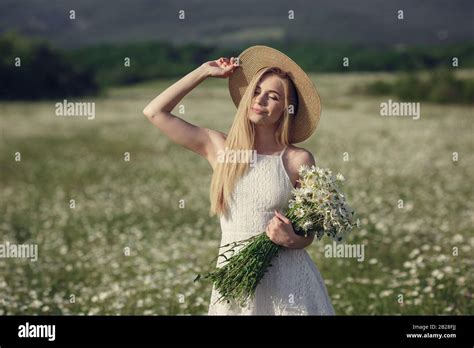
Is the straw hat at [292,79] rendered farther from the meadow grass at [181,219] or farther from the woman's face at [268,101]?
the meadow grass at [181,219]

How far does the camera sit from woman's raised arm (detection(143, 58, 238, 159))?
18.8 ft

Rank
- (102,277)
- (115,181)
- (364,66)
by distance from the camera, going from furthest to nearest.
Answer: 1. (364,66)
2. (115,181)
3. (102,277)

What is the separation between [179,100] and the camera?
5.80 metres

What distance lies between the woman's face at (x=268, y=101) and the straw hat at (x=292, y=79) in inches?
5.3

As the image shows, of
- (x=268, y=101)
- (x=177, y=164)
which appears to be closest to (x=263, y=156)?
(x=268, y=101)

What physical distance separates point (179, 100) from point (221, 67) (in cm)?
40

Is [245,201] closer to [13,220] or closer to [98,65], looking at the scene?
[13,220]

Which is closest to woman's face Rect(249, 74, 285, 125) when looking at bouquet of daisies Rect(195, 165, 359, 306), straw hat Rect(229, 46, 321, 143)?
straw hat Rect(229, 46, 321, 143)

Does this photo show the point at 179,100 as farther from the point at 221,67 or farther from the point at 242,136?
the point at 242,136

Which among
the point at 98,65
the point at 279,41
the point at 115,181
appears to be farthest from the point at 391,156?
the point at 98,65

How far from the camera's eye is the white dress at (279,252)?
18.9 ft

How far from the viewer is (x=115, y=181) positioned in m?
18.8

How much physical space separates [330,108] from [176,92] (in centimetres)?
2827

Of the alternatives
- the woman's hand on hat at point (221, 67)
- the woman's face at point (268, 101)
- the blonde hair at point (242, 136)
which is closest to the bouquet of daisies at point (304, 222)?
the blonde hair at point (242, 136)
